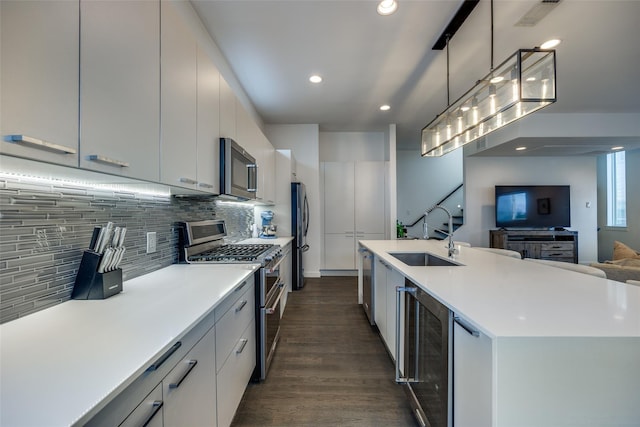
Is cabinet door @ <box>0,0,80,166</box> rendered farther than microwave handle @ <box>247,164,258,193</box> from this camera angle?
No

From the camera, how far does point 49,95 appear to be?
2.30ft

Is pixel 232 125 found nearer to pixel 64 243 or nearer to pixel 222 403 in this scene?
pixel 64 243

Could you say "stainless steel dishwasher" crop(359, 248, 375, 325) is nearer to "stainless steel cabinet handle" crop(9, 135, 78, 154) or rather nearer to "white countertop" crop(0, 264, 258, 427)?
"white countertop" crop(0, 264, 258, 427)

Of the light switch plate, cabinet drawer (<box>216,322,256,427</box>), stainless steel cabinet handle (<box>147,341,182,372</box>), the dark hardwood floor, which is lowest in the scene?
the dark hardwood floor

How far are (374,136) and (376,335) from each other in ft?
13.1

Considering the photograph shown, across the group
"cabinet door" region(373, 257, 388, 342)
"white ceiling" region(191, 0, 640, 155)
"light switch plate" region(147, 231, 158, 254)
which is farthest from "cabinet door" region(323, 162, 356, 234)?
"light switch plate" region(147, 231, 158, 254)

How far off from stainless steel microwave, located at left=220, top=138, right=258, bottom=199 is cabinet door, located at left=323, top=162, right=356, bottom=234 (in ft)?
9.57

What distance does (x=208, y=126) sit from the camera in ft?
5.62

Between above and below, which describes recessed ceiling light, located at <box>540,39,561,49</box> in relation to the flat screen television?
above

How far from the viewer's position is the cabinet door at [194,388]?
2.75ft

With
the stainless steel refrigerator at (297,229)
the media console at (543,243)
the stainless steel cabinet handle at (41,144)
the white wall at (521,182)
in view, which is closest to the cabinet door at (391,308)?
the stainless steel cabinet handle at (41,144)

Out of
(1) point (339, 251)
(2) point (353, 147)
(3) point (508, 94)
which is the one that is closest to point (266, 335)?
(3) point (508, 94)

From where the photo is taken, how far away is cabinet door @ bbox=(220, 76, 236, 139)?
194 centimetres

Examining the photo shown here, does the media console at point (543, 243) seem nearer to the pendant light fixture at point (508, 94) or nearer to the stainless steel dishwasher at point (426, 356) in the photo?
the pendant light fixture at point (508, 94)
